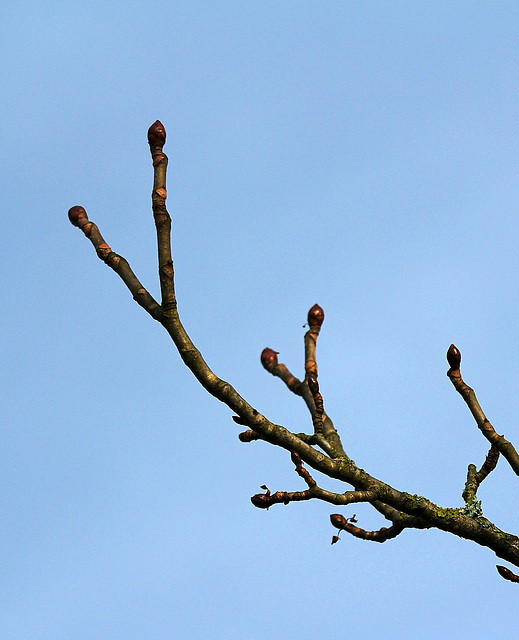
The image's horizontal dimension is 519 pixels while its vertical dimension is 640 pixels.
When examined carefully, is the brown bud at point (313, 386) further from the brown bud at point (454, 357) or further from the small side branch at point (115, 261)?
the small side branch at point (115, 261)

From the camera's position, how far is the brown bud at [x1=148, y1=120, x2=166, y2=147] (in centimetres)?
462

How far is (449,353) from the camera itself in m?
5.56

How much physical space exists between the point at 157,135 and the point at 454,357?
100 inches

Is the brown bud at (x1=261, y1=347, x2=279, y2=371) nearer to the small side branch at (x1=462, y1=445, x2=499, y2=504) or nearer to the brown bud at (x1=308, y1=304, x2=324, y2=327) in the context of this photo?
the brown bud at (x1=308, y1=304, x2=324, y2=327)

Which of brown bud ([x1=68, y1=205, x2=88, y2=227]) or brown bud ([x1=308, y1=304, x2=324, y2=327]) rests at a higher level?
brown bud ([x1=308, y1=304, x2=324, y2=327])

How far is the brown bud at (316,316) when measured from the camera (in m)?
5.58

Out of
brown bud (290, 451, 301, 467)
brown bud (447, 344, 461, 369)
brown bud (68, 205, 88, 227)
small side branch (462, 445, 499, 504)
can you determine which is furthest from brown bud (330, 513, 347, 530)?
brown bud (68, 205, 88, 227)

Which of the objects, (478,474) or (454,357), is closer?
(454,357)

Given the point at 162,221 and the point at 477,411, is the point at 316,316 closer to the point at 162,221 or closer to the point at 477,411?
the point at 477,411

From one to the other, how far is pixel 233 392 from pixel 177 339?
43 centimetres

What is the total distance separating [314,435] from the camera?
17.3ft

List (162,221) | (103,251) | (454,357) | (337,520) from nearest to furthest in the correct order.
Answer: (162,221), (103,251), (337,520), (454,357)

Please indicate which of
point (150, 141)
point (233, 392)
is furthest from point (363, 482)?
point (150, 141)

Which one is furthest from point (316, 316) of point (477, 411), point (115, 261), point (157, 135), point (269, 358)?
point (157, 135)
